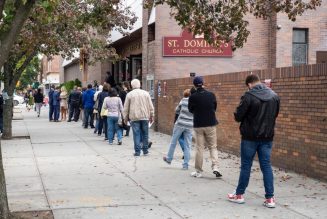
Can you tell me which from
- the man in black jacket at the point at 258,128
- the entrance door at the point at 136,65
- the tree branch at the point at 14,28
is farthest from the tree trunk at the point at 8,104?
the man in black jacket at the point at 258,128

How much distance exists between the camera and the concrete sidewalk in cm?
698

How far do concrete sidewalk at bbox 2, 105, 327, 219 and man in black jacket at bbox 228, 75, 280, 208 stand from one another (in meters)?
0.34

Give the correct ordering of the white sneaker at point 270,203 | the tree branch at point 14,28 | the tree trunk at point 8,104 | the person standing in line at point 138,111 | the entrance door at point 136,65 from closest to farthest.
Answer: the tree branch at point 14,28 → the white sneaker at point 270,203 → the person standing in line at point 138,111 → the tree trunk at point 8,104 → the entrance door at point 136,65

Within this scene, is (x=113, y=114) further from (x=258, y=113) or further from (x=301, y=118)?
(x=258, y=113)

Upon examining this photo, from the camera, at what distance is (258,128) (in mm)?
7160

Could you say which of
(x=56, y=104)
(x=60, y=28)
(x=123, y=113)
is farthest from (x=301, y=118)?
(x=56, y=104)

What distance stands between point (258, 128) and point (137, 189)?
2.31 meters

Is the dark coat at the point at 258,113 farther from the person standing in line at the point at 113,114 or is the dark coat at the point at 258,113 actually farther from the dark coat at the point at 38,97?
the dark coat at the point at 38,97

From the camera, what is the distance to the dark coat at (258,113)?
7.16m

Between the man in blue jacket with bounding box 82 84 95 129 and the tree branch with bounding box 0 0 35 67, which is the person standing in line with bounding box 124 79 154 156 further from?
the man in blue jacket with bounding box 82 84 95 129

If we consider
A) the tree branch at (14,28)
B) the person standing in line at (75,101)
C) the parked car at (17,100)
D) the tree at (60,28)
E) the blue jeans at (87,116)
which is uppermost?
the tree at (60,28)

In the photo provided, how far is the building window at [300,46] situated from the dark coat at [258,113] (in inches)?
528

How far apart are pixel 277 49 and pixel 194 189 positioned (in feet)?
41.0

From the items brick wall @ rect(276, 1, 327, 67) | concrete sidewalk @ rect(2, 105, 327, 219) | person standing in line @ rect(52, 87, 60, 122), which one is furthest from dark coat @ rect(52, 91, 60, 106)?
concrete sidewalk @ rect(2, 105, 327, 219)
